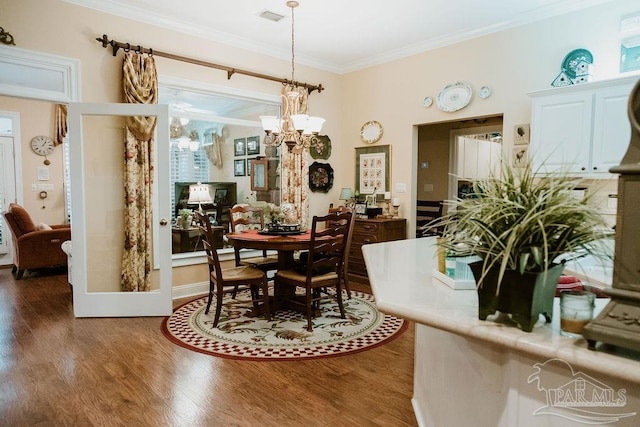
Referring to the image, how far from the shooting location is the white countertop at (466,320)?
2.83 feet

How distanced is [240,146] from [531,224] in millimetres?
5135

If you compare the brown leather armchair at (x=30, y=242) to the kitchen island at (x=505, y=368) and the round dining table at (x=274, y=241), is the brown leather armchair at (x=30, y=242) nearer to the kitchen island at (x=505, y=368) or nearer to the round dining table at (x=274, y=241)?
the round dining table at (x=274, y=241)

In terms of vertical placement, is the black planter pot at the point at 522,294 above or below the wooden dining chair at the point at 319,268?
above

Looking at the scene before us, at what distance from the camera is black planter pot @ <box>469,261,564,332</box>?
1.00 m

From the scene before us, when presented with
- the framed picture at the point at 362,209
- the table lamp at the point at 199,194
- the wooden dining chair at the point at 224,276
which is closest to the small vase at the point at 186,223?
the table lamp at the point at 199,194

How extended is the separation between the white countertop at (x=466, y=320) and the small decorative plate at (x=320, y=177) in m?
4.07

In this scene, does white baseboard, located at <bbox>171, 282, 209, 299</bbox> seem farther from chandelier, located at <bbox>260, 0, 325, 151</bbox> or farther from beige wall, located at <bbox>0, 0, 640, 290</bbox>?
chandelier, located at <bbox>260, 0, 325, 151</bbox>

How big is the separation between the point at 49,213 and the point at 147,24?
4.39 m

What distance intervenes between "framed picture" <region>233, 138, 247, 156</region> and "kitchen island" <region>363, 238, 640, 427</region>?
14.3ft

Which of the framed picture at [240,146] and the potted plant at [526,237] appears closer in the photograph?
the potted plant at [526,237]

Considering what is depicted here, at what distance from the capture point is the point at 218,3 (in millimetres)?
4000

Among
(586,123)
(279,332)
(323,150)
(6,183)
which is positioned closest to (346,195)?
(323,150)

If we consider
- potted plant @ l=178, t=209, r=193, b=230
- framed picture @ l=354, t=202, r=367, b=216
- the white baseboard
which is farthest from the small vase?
framed picture @ l=354, t=202, r=367, b=216

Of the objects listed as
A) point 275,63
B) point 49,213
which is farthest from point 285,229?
point 49,213
